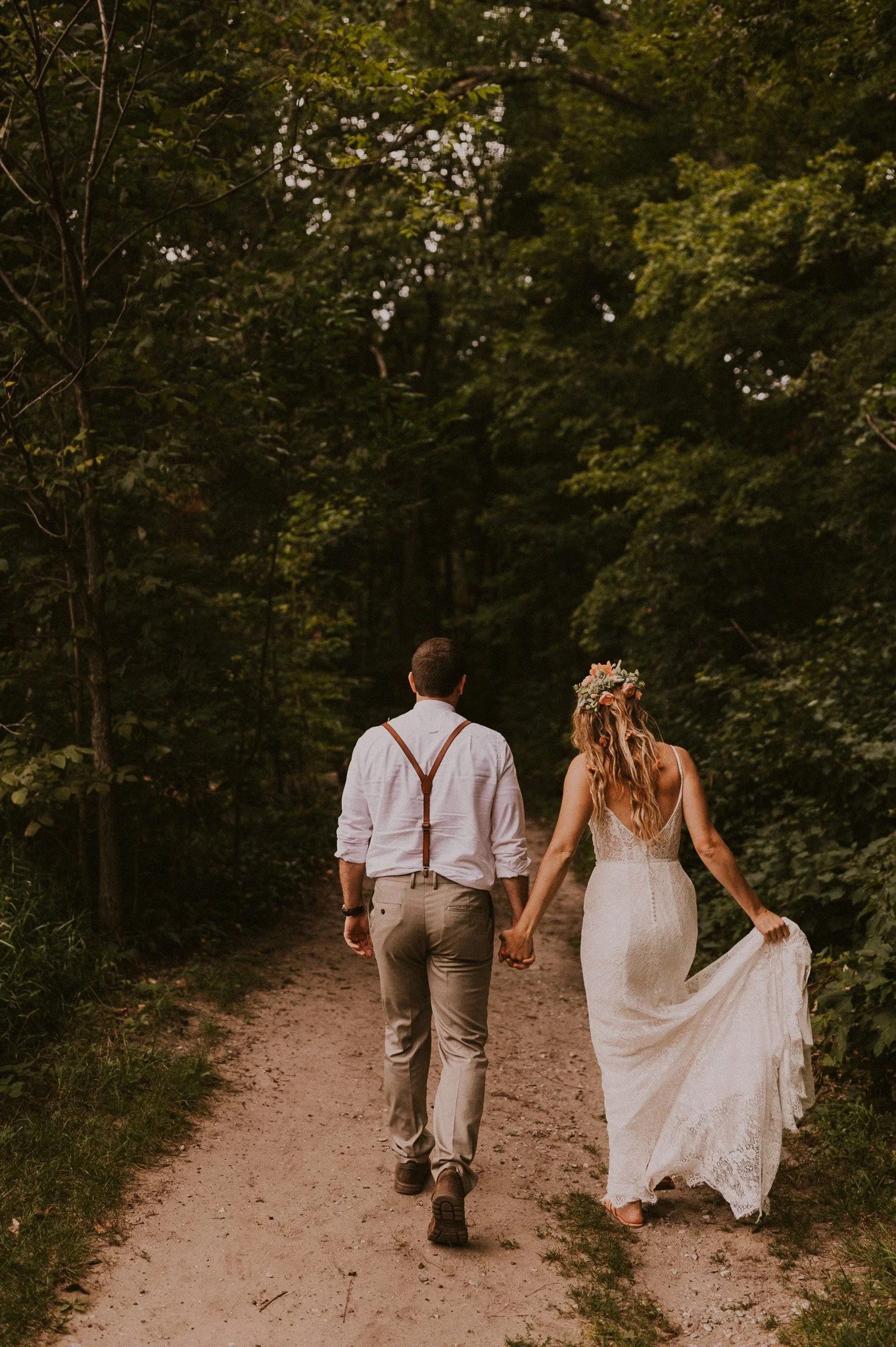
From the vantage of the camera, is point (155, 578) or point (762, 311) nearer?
point (155, 578)

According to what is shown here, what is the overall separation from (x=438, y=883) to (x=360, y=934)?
0.52m

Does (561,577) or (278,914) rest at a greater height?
(561,577)

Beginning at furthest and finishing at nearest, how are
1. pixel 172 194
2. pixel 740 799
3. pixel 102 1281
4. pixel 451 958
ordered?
pixel 740 799 → pixel 172 194 → pixel 451 958 → pixel 102 1281

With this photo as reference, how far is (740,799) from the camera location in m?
7.73

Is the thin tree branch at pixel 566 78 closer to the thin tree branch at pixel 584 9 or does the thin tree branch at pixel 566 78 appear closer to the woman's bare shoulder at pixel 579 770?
the thin tree branch at pixel 584 9

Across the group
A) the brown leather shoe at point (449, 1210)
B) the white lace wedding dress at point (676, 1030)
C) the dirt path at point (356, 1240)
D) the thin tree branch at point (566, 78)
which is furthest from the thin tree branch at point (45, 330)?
the thin tree branch at point (566, 78)

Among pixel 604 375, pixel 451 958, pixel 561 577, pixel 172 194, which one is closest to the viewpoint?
pixel 451 958

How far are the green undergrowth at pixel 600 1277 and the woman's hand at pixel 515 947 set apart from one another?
1057 millimetres

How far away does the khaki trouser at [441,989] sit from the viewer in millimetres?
3850

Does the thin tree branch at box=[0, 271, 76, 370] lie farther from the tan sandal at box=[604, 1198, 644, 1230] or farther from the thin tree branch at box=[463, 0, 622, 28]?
the thin tree branch at box=[463, 0, 622, 28]

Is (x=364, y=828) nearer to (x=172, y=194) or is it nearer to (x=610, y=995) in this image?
(x=610, y=995)

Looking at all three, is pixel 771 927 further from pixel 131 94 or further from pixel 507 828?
pixel 131 94

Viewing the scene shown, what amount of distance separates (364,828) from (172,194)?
4.20 meters

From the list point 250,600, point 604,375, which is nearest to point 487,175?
point 604,375
